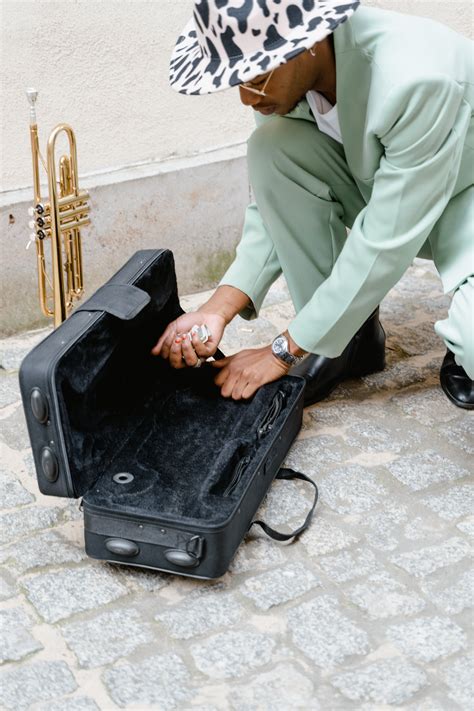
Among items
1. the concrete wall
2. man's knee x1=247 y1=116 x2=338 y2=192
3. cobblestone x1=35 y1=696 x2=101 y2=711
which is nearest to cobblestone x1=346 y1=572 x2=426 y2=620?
cobblestone x1=35 y1=696 x2=101 y2=711

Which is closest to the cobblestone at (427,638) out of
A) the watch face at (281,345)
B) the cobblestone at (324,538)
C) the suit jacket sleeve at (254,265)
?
the cobblestone at (324,538)

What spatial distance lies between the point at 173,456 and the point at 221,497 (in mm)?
244

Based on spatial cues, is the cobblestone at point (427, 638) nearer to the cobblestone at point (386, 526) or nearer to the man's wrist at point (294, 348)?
the cobblestone at point (386, 526)

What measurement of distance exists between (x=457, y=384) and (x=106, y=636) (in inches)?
48.7

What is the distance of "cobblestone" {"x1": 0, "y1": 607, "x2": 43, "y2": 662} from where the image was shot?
1963 mm

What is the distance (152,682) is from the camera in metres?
1.89

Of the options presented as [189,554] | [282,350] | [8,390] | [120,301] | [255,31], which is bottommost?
[8,390]

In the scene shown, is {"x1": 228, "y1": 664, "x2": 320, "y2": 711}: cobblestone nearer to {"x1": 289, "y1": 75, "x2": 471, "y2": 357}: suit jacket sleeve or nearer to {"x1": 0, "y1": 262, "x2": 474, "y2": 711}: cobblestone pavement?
{"x1": 0, "y1": 262, "x2": 474, "y2": 711}: cobblestone pavement

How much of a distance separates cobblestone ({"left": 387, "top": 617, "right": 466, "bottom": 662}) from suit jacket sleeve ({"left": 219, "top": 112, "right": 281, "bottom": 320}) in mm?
1010

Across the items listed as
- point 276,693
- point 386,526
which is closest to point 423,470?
point 386,526

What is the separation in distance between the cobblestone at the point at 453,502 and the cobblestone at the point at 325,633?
1.32 ft

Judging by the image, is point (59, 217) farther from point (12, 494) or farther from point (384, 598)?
point (384, 598)

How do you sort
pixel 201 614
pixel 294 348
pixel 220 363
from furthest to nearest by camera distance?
pixel 220 363, pixel 294 348, pixel 201 614

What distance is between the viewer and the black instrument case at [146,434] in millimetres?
2090
